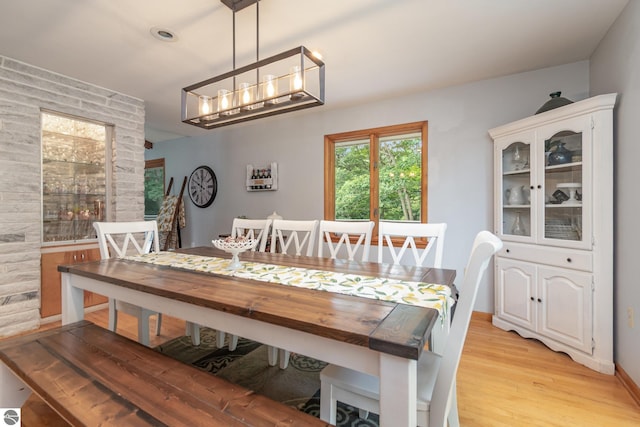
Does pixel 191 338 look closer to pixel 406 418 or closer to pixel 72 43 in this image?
pixel 406 418

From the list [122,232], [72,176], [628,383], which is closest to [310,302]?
[122,232]

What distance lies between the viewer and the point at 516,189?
2.67 metres

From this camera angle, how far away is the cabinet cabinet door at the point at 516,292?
2441 millimetres

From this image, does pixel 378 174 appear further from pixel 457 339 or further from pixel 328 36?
pixel 457 339

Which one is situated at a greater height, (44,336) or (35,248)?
(35,248)

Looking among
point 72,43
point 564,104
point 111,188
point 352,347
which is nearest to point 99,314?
point 111,188

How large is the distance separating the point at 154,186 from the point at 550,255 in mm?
6296

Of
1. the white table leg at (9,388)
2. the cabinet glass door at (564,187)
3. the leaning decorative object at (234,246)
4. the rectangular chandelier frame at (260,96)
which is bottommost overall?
the white table leg at (9,388)

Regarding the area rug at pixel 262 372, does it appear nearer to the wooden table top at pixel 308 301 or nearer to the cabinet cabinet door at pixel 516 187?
the wooden table top at pixel 308 301

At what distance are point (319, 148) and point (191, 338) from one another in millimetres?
2568

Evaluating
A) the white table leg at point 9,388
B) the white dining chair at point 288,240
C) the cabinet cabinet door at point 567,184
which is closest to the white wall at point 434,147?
the cabinet cabinet door at point 567,184

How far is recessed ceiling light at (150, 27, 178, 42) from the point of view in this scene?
82.0 inches

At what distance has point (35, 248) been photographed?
268 centimetres

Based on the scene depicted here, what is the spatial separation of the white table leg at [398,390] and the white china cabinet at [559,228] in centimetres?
206
